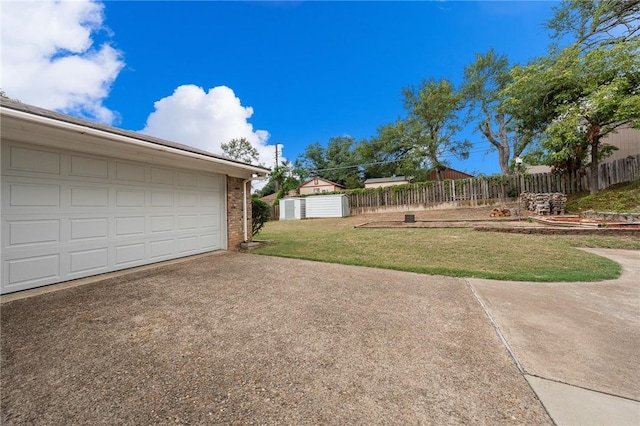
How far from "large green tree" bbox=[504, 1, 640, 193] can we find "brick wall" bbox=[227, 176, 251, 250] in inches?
516

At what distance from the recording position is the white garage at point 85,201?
3570 millimetres

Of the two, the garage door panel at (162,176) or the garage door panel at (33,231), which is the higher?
the garage door panel at (162,176)

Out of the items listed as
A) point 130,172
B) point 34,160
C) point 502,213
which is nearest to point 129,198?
point 130,172

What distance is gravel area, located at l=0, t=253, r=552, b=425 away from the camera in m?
1.49

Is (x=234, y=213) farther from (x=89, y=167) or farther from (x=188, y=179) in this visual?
(x=89, y=167)

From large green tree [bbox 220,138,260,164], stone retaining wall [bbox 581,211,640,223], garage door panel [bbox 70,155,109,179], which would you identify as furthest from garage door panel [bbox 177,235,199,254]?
large green tree [bbox 220,138,260,164]

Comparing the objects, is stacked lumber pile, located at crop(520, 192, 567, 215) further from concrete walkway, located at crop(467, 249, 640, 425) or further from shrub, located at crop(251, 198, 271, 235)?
shrub, located at crop(251, 198, 271, 235)

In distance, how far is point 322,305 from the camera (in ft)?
10.2

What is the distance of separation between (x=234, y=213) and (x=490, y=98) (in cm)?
2247

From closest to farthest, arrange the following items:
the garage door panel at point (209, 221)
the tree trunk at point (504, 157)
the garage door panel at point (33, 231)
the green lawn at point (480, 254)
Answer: the garage door panel at point (33, 231)
the green lawn at point (480, 254)
the garage door panel at point (209, 221)
the tree trunk at point (504, 157)

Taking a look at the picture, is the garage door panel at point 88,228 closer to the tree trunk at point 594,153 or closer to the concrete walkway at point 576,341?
the concrete walkway at point 576,341

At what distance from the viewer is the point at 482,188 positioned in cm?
1580

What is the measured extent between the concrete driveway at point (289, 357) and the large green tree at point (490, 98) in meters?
20.1

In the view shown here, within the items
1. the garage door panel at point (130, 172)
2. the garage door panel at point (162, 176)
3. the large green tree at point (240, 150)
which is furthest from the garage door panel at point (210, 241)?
the large green tree at point (240, 150)
